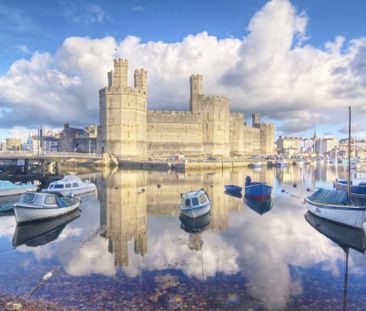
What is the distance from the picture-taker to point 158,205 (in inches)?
675

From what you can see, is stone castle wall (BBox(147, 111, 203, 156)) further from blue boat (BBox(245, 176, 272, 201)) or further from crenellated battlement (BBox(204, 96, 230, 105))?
blue boat (BBox(245, 176, 272, 201))

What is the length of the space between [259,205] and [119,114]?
113 feet

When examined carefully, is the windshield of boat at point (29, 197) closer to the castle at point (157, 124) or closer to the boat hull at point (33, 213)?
the boat hull at point (33, 213)

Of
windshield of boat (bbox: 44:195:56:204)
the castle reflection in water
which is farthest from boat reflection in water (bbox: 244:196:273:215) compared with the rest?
windshield of boat (bbox: 44:195:56:204)

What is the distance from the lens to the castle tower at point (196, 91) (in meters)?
58.2

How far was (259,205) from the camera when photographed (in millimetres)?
17672

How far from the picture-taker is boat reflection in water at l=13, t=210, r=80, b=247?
410 inches

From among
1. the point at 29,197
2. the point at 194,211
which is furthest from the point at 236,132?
the point at 29,197

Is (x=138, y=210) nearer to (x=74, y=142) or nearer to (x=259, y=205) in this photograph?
(x=259, y=205)

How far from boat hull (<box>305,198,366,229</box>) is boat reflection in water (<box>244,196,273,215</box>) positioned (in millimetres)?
2843

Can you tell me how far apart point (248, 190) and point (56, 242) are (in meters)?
12.5

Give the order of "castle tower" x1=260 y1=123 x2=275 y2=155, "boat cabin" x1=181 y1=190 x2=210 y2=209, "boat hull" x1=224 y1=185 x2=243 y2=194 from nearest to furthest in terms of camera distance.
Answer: "boat cabin" x1=181 y1=190 x2=210 y2=209 → "boat hull" x1=224 y1=185 x2=243 y2=194 → "castle tower" x1=260 y1=123 x2=275 y2=155

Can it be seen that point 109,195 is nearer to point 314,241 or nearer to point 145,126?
point 314,241

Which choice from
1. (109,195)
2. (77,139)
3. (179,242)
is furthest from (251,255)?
(77,139)
